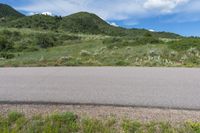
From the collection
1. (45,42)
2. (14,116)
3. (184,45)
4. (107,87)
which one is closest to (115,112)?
(14,116)

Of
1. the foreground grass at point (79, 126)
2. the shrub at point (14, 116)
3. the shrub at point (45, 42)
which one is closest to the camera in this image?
the foreground grass at point (79, 126)

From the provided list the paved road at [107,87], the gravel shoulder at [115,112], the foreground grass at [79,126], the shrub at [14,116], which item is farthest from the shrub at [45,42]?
the foreground grass at [79,126]

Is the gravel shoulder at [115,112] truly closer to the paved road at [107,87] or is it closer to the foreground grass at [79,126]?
the foreground grass at [79,126]

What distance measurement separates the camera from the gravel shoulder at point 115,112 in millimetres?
5859

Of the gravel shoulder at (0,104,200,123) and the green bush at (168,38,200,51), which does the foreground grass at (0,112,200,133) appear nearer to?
the gravel shoulder at (0,104,200,123)

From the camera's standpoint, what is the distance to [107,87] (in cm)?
848

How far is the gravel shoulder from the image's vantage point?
586cm

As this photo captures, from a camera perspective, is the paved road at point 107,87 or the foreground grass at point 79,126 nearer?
the foreground grass at point 79,126

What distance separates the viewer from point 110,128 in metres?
5.44

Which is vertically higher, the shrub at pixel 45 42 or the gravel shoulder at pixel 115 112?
the shrub at pixel 45 42

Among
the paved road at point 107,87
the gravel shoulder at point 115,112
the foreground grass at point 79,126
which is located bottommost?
the foreground grass at point 79,126

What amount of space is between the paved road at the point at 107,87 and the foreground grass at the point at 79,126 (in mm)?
1236

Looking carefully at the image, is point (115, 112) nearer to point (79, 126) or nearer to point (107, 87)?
point (79, 126)

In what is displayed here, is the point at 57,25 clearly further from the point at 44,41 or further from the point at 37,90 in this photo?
the point at 37,90
